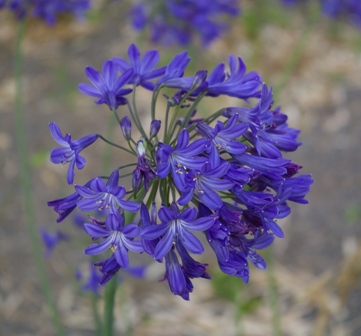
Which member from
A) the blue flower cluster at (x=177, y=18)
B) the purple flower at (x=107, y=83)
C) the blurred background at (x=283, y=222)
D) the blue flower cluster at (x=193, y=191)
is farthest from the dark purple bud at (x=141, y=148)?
the blue flower cluster at (x=177, y=18)

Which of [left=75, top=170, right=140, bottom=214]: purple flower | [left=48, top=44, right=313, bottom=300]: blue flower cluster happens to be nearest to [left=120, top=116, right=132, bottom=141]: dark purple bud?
[left=48, top=44, right=313, bottom=300]: blue flower cluster

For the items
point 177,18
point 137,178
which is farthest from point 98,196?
point 177,18

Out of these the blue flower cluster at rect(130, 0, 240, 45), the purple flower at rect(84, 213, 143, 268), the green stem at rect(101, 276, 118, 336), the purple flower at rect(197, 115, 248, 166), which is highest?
the blue flower cluster at rect(130, 0, 240, 45)

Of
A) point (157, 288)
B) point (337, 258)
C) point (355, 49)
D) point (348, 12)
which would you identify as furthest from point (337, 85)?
point (157, 288)

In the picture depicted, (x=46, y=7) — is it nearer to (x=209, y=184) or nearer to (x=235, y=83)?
(x=235, y=83)

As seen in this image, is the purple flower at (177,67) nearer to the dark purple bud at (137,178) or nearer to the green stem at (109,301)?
the dark purple bud at (137,178)

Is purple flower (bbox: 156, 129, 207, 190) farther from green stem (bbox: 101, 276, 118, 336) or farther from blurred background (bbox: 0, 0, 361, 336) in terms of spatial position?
blurred background (bbox: 0, 0, 361, 336)
